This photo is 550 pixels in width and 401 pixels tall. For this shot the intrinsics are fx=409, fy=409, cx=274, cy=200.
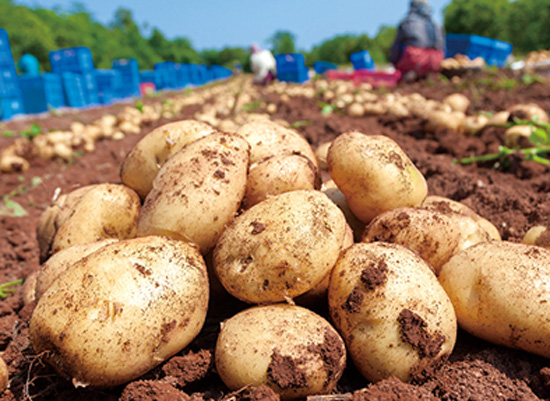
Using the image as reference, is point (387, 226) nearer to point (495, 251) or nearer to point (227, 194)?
point (495, 251)

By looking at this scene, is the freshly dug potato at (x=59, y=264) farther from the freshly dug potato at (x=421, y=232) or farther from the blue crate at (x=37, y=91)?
the blue crate at (x=37, y=91)

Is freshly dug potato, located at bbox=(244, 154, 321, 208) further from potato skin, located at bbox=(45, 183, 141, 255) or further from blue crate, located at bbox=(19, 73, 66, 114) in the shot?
blue crate, located at bbox=(19, 73, 66, 114)

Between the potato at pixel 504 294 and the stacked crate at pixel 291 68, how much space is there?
13.3 metres

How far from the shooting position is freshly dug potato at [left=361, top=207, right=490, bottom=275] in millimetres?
1768

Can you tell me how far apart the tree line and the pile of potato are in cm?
1030

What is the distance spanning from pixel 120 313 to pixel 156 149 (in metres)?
→ 0.99

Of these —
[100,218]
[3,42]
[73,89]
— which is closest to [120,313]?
[100,218]

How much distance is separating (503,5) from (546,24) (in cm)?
1068

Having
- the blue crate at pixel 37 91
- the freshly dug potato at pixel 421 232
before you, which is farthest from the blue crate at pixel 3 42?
the freshly dug potato at pixel 421 232

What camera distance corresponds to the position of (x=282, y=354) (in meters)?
1.38

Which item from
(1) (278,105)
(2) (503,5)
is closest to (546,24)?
(2) (503,5)

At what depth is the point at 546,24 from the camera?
26.0 metres

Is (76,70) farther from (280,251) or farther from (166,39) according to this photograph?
(166,39)

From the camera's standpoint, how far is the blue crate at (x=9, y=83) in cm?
905
